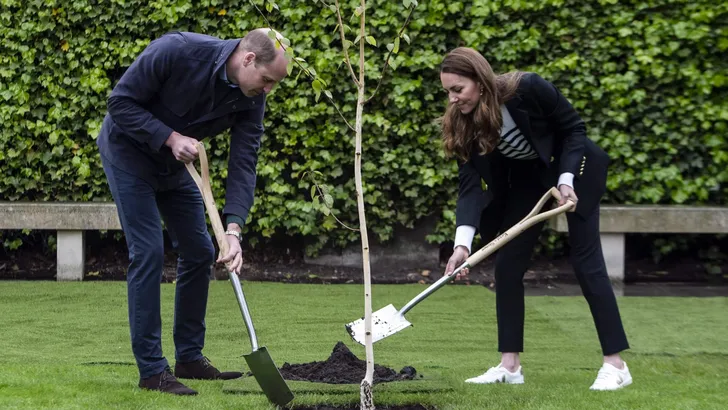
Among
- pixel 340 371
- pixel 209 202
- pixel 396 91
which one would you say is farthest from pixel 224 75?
pixel 396 91

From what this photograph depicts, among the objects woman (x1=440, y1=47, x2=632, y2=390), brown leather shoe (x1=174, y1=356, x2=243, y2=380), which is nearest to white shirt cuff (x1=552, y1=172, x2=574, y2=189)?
woman (x1=440, y1=47, x2=632, y2=390)

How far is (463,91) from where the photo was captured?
3.99 metres

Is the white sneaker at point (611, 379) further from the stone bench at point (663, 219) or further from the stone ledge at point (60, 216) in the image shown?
the stone ledge at point (60, 216)

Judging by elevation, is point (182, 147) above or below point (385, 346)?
above

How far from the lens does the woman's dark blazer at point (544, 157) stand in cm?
417

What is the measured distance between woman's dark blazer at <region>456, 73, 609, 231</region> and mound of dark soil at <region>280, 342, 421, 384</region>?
0.72 m

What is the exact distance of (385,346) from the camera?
17.7 ft

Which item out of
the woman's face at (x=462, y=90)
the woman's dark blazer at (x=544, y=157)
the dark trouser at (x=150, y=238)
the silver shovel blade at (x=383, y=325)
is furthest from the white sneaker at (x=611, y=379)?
the dark trouser at (x=150, y=238)

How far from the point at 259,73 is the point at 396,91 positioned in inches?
146

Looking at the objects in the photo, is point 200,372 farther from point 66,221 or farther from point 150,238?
point 66,221

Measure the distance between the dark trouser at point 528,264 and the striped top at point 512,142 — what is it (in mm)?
137

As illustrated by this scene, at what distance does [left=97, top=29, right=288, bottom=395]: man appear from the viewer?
3889mm

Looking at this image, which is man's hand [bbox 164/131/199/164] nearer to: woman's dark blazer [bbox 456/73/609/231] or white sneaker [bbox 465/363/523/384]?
woman's dark blazer [bbox 456/73/609/231]

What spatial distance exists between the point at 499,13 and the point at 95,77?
3.13m
